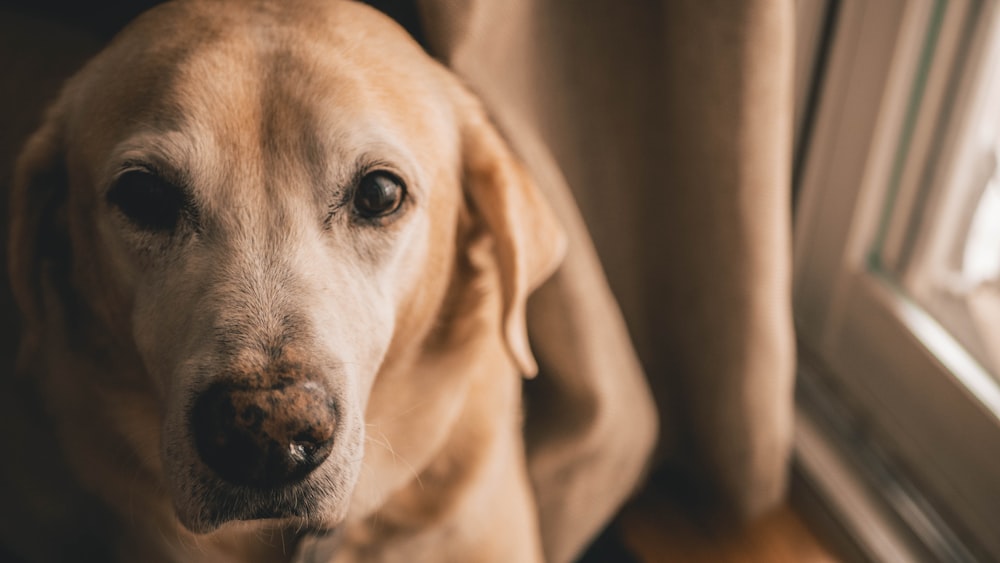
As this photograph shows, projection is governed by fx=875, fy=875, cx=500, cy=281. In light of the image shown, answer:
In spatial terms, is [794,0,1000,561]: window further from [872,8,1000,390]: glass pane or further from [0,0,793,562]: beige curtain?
[0,0,793,562]: beige curtain

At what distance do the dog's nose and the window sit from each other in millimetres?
1090

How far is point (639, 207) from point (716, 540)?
2.31ft

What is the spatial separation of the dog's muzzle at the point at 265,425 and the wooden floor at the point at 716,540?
101 centimetres

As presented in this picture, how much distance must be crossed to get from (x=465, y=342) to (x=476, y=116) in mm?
311

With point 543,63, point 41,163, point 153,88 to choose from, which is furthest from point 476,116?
point 41,163

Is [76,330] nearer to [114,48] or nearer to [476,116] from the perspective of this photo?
[114,48]

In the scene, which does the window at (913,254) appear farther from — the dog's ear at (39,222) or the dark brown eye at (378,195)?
the dog's ear at (39,222)

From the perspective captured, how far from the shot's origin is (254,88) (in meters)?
0.95

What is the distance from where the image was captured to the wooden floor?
168cm

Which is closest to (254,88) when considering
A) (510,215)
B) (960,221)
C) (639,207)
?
(510,215)

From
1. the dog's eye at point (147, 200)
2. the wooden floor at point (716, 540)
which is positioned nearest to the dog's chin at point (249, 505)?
the dog's eye at point (147, 200)

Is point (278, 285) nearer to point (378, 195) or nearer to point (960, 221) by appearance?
point (378, 195)

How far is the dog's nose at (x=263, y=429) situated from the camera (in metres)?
0.84

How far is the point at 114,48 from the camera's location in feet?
3.37
